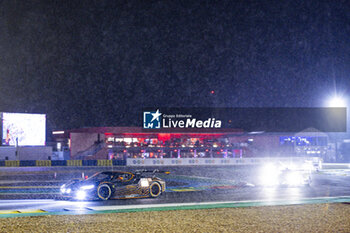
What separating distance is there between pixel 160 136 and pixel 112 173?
→ 46.5m

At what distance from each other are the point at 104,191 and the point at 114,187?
14.6 inches

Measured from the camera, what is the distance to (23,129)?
47406 millimetres

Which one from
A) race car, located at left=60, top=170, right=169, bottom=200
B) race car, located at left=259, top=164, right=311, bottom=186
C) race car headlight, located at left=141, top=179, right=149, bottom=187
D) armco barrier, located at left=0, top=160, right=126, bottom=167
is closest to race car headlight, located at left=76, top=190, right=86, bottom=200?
race car, located at left=60, top=170, right=169, bottom=200

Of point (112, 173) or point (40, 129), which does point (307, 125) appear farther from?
point (112, 173)

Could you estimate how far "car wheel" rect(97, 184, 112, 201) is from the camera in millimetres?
12609

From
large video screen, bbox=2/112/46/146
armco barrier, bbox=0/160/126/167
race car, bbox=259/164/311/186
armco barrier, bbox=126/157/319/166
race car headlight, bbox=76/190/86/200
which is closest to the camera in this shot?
race car headlight, bbox=76/190/86/200

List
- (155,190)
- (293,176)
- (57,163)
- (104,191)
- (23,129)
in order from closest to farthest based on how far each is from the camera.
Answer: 1. (104,191)
2. (155,190)
3. (293,176)
4. (57,163)
5. (23,129)

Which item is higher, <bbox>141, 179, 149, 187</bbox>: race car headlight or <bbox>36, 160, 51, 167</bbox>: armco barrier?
<bbox>141, 179, 149, 187</bbox>: race car headlight

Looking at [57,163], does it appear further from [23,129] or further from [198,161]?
[198,161]

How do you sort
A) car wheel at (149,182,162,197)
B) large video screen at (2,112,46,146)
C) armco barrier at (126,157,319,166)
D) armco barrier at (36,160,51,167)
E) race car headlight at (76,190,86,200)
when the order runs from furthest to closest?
large video screen at (2,112,46,146) < armco barrier at (126,157,319,166) < armco barrier at (36,160,51,167) < car wheel at (149,182,162,197) < race car headlight at (76,190,86,200)

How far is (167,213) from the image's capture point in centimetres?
1012

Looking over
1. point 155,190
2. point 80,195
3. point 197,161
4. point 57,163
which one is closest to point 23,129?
point 57,163

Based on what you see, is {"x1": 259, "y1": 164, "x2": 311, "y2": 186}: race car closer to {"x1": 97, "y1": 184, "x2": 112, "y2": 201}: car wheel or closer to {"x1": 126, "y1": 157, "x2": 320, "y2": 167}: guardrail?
{"x1": 97, "y1": 184, "x2": 112, "y2": 201}: car wheel

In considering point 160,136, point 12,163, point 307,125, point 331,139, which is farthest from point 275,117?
point 12,163
